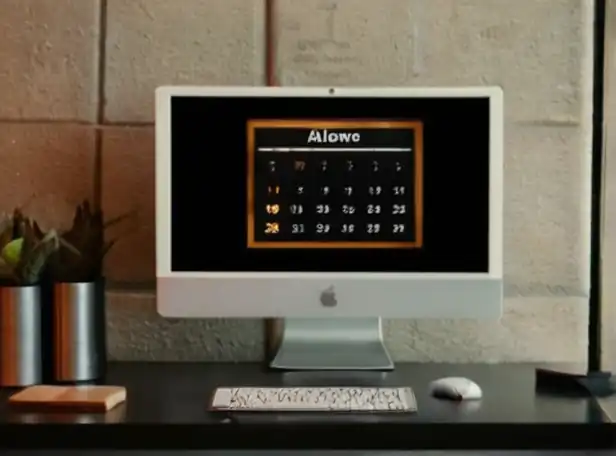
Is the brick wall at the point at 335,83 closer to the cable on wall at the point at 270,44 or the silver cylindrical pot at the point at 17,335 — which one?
the cable on wall at the point at 270,44

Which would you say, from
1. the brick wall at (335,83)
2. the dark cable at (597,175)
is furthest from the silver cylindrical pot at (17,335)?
the dark cable at (597,175)

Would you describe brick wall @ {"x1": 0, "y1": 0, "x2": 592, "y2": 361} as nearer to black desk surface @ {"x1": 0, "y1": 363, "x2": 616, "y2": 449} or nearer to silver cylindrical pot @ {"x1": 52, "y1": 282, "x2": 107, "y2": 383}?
silver cylindrical pot @ {"x1": 52, "y1": 282, "x2": 107, "y2": 383}

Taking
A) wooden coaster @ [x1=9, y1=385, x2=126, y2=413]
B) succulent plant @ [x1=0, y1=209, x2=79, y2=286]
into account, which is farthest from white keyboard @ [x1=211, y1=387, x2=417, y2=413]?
succulent plant @ [x1=0, y1=209, x2=79, y2=286]

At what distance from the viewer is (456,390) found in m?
1.39

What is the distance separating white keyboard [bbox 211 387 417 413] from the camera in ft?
4.26

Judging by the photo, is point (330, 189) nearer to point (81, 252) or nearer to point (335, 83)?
point (335, 83)

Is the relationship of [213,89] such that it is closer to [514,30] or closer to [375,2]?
[375,2]

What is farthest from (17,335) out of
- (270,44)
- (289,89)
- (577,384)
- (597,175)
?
(597,175)

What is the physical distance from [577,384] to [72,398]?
2.55ft

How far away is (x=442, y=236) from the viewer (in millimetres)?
1577

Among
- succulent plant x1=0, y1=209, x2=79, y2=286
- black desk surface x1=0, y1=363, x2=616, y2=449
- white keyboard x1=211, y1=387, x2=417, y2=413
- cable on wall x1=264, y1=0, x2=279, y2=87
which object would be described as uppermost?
cable on wall x1=264, y1=0, x2=279, y2=87

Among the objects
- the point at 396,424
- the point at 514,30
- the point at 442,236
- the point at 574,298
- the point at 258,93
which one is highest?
the point at 514,30

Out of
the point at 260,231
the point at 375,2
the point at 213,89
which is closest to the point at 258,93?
the point at 213,89

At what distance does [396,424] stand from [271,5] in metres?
0.92
